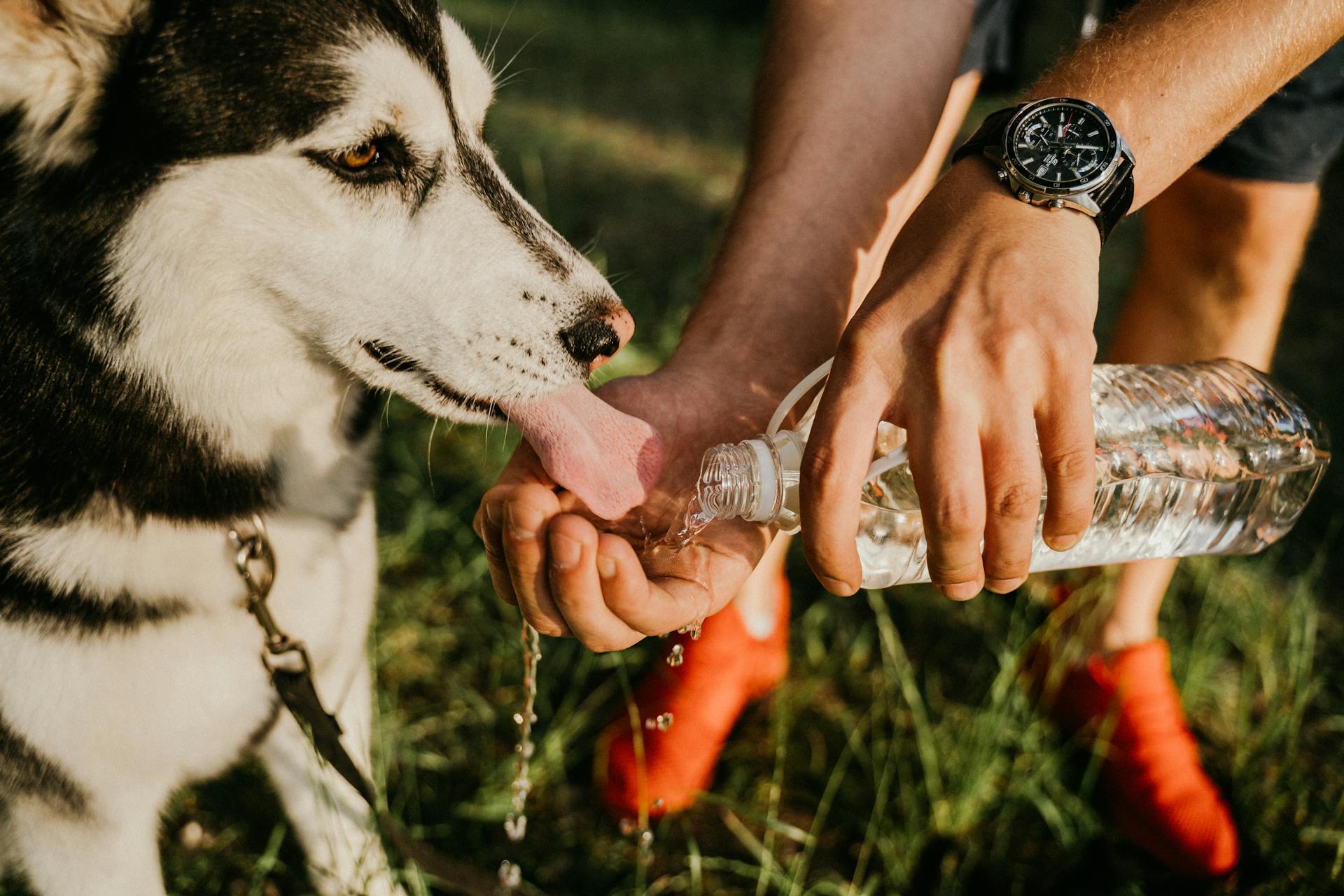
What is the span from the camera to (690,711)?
207 cm

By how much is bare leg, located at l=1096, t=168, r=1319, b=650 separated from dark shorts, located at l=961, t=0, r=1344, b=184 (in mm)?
29

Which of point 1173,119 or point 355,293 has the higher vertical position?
point 1173,119

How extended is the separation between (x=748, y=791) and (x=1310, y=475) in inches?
52.4

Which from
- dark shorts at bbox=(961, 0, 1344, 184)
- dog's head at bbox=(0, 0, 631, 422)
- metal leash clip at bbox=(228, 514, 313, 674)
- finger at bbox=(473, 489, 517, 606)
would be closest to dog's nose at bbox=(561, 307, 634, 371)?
dog's head at bbox=(0, 0, 631, 422)

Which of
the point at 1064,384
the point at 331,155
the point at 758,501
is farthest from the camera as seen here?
the point at 331,155

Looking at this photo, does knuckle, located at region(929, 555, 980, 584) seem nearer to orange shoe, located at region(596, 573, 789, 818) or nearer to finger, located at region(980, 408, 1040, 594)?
finger, located at region(980, 408, 1040, 594)

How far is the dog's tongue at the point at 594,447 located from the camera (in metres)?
1.28

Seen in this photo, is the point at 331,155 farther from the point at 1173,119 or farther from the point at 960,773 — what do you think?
the point at 960,773

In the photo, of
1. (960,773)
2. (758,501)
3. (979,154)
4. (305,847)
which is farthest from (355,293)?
(960,773)

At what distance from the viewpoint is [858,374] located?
981 mm

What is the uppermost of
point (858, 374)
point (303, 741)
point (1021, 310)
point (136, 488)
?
point (1021, 310)

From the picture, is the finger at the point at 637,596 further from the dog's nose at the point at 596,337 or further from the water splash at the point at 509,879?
the water splash at the point at 509,879

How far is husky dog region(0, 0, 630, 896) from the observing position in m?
1.25

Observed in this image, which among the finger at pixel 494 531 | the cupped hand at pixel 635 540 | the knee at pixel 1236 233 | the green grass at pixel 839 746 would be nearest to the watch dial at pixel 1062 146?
the cupped hand at pixel 635 540
